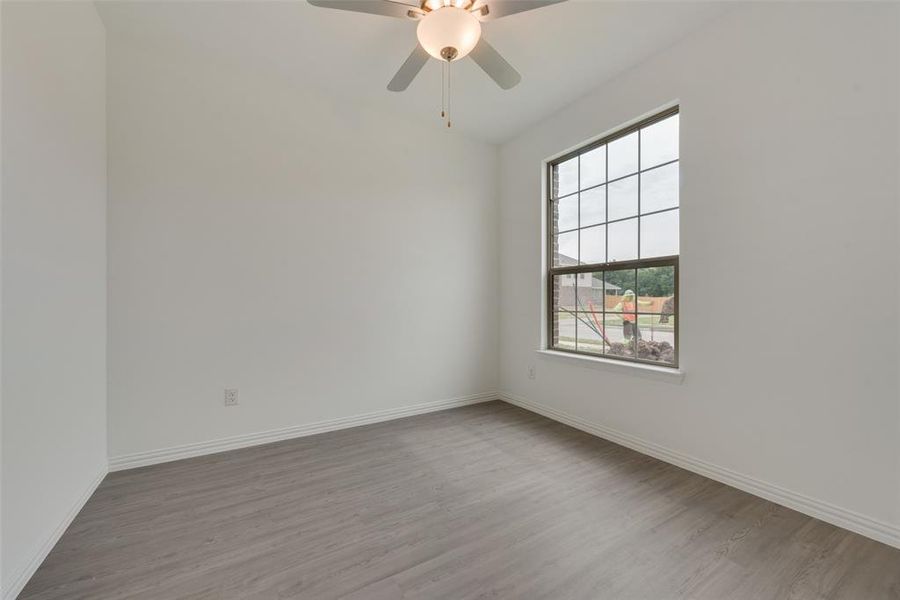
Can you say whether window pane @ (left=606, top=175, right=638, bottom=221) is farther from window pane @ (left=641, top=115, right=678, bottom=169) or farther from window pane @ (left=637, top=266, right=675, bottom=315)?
window pane @ (left=637, top=266, right=675, bottom=315)

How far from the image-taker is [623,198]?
9.23ft

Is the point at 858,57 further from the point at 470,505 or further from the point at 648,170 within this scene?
the point at 470,505

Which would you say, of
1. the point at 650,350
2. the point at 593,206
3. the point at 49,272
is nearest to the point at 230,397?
the point at 49,272

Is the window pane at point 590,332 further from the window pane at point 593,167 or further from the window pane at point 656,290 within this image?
the window pane at point 593,167

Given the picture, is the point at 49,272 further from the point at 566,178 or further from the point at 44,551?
the point at 566,178

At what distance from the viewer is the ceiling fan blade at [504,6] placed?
168 centimetres

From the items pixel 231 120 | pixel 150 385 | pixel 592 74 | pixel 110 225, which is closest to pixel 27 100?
pixel 110 225

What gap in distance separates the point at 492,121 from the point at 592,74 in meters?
0.98

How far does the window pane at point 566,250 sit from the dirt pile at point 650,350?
844 mm

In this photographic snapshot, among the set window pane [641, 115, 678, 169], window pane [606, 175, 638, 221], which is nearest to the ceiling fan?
window pane [641, 115, 678, 169]

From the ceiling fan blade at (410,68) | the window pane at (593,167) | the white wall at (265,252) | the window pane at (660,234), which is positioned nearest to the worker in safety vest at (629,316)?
the window pane at (660,234)

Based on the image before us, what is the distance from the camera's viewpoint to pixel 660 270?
255 centimetres

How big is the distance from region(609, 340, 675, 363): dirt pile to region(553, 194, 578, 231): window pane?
113 centimetres

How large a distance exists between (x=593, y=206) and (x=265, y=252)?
269cm
